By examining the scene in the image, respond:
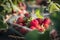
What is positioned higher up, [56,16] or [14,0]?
[14,0]

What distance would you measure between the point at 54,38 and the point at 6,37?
850 millimetres

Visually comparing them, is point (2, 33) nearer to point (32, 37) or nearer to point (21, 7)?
point (21, 7)

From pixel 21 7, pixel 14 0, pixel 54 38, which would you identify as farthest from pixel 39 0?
pixel 54 38

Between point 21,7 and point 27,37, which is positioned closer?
point 27,37

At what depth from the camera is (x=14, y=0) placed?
3.77 feet

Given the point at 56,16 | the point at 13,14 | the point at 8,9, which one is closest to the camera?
the point at 56,16

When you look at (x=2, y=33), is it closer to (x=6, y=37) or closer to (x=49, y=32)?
(x=6, y=37)

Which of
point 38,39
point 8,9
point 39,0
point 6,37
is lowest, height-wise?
point 38,39

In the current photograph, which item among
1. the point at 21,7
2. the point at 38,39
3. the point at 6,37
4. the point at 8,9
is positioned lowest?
the point at 38,39

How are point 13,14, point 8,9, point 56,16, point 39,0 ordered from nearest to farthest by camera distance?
point 56,16 < point 8,9 < point 13,14 < point 39,0

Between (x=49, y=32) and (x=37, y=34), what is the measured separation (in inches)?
1.2

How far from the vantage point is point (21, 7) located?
1.37 m

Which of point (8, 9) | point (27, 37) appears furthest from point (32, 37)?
point (8, 9)

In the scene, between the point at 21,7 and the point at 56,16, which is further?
the point at 21,7
